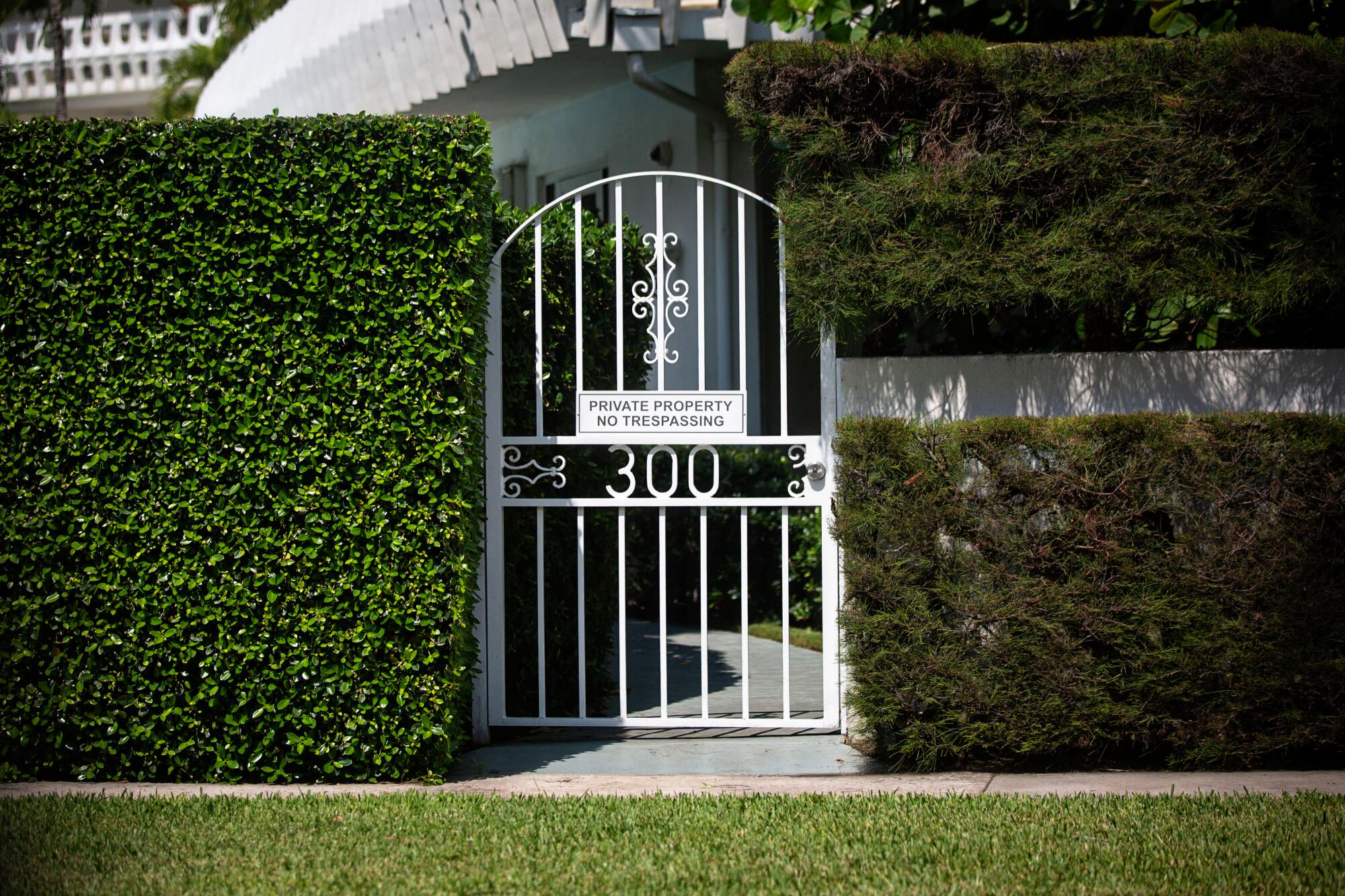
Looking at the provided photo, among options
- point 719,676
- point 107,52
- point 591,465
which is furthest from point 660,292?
point 107,52

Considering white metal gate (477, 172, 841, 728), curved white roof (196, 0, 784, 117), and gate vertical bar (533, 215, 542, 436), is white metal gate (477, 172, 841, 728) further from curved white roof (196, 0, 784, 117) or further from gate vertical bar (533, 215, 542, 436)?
curved white roof (196, 0, 784, 117)

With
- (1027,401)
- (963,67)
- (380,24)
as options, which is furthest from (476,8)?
(1027,401)

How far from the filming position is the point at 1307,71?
5160 mm

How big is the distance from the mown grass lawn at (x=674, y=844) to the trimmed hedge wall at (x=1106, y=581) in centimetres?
51

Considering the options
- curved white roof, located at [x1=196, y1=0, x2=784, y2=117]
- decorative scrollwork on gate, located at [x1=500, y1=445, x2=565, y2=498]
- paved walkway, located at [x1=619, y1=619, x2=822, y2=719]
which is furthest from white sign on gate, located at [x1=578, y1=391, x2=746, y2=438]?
curved white roof, located at [x1=196, y1=0, x2=784, y2=117]

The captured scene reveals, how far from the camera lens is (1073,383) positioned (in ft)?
18.0

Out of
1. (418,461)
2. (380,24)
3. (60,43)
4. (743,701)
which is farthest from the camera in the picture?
(60,43)

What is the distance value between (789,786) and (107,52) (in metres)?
23.9

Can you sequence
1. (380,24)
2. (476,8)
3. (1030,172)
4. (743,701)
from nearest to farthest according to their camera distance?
(1030,172) < (743,701) < (476,8) < (380,24)

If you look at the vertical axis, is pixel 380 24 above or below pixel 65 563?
above

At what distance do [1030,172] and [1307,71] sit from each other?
1.23 meters

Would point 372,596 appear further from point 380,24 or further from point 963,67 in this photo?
point 380,24

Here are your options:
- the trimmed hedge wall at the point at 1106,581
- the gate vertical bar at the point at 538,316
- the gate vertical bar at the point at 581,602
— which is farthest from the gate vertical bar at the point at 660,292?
the trimmed hedge wall at the point at 1106,581

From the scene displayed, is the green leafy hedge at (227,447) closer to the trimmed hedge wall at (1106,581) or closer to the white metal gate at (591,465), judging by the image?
the white metal gate at (591,465)
